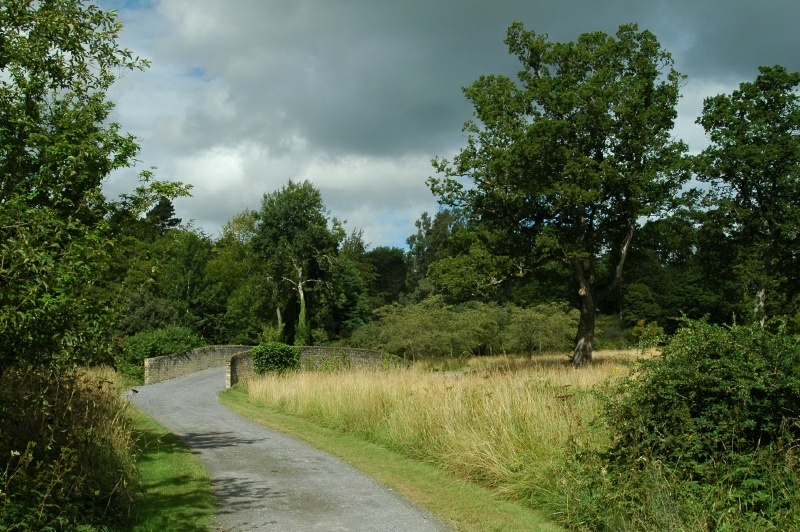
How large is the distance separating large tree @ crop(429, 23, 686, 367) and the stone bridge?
8940 millimetres

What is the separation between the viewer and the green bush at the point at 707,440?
6016 millimetres

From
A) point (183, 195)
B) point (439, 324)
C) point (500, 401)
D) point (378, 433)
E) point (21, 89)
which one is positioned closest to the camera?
point (21, 89)

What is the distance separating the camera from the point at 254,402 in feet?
71.9

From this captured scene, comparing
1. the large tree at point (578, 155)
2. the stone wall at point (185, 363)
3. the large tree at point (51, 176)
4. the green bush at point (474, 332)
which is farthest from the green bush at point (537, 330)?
the large tree at point (51, 176)

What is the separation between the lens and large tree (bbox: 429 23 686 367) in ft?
97.6

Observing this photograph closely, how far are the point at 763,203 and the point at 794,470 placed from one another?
3335 cm

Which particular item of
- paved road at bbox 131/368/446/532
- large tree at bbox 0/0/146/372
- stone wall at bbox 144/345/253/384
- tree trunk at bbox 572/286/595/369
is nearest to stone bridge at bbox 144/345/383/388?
stone wall at bbox 144/345/253/384

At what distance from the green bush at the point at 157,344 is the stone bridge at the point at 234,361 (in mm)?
1136

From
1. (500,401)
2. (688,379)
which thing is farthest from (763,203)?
(688,379)

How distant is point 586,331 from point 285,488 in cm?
2499

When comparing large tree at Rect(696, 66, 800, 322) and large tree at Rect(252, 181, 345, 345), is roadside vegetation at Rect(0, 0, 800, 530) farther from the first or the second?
large tree at Rect(252, 181, 345, 345)

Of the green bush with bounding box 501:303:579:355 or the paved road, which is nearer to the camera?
the paved road

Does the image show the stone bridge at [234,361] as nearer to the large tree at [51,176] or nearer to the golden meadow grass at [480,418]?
the golden meadow grass at [480,418]

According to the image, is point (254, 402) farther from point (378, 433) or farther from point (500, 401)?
point (500, 401)
